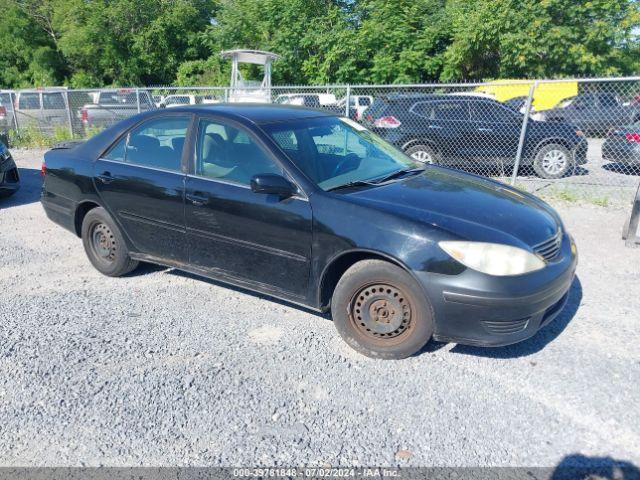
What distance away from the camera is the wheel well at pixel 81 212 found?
477cm

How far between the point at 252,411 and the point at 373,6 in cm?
2390

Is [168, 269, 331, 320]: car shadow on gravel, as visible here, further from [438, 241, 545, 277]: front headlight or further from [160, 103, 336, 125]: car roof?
[160, 103, 336, 125]: car roof

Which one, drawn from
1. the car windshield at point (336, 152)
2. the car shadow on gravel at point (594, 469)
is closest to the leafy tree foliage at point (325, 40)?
the car windshield at point (336, 152)

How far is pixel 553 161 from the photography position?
9492mm

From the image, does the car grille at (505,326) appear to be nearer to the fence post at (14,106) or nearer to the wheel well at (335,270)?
the wheel well at (335,270)

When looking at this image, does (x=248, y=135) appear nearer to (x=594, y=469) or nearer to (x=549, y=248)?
(x=549, y=248)

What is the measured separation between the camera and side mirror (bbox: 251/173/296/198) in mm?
3346

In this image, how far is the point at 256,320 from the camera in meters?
3.93

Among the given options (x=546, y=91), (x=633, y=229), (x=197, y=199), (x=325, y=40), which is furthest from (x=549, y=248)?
(x=325, y=40)

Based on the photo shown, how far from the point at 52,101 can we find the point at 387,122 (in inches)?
430

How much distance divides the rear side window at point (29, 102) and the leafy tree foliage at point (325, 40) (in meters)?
12.7

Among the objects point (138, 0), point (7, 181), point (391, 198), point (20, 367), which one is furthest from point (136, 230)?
point (138, 0)

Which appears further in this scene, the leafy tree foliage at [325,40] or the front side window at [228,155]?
the leafy tree foliage at [325,40]

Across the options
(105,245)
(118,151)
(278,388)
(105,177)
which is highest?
(118,151)
